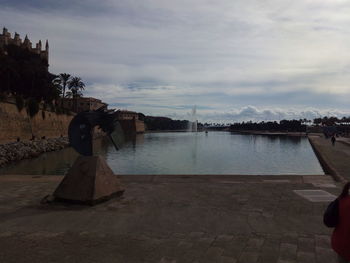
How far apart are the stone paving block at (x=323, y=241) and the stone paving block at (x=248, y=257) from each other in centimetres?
101

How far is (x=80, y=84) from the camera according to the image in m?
84.6

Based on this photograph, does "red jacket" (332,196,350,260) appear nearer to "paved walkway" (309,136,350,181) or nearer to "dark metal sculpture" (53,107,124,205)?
"dark metal sculpture" (53,107,124,205)

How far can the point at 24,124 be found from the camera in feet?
129

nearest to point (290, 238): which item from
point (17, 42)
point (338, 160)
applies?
point (338, 160)

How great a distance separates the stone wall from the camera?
34.4 meters

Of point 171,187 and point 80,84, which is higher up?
point 80,84

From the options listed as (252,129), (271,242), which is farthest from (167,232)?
(252,129)

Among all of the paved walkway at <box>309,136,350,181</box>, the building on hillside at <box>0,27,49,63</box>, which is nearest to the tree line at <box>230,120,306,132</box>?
the building on hillside at <box>0,27,49,63</box>

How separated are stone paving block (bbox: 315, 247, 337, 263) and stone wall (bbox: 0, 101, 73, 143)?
3408 cm

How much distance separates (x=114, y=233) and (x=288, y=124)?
136 metres

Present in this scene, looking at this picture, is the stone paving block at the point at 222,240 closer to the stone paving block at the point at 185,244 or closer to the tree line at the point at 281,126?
the stone paving block at the point at 185,244

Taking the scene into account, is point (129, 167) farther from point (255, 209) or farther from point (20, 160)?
point (255, 209)

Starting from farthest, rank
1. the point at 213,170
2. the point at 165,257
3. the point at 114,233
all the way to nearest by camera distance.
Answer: the point at 213,170, the point at 114,233, the point at 165,257

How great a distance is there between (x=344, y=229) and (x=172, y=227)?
3066 millimetres
